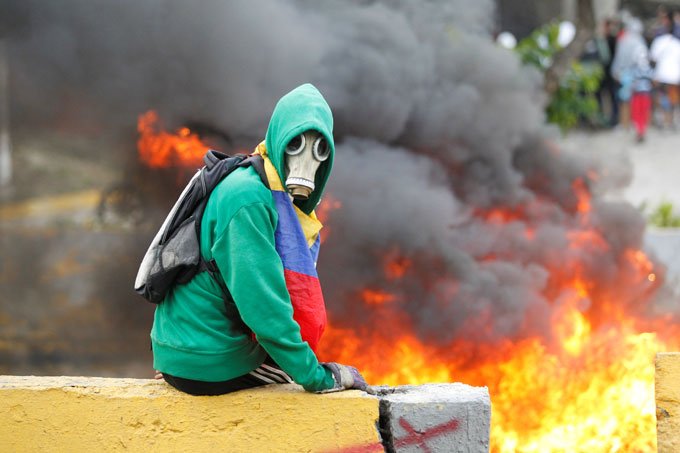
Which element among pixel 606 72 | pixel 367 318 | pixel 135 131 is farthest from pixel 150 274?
pixel 606 72

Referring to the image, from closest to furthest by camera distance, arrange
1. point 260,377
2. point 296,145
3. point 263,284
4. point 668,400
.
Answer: point 263,284 < point 296,145 < point 260,377 < point 668,400

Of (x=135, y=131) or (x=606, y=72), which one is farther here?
(x=606, y=72)

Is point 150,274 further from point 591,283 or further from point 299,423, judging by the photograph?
point 591,283

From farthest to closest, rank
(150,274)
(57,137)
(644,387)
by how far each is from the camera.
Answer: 1. (57,137)
2. (644,387)
3. (150,274)

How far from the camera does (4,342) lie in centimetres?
954

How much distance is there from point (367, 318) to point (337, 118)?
5.77ft

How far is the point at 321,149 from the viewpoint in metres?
3.41

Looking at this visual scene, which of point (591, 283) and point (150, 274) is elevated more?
point (591, 283)

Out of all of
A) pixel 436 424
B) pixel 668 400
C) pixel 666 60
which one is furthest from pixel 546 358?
pixel 666 60

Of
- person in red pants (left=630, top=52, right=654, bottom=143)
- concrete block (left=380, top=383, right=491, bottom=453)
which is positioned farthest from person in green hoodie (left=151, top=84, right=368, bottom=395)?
person in red pants (left=630, top=52, right=654, bottom=143)

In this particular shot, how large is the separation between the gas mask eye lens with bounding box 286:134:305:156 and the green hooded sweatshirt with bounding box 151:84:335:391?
0.13 feet

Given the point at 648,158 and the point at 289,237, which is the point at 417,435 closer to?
the point at 289,237

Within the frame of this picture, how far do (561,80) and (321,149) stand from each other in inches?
327

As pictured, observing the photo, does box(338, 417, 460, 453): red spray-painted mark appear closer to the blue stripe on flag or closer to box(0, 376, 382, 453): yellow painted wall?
box(0, 376, 382, 453): yellow painted wall
